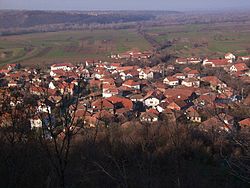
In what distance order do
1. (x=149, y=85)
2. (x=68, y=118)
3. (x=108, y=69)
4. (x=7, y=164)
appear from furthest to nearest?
1. (x=108, y=69)
2. (x=149, y=85)
3. (x=7, y=164)
4. (x=68, y=118)

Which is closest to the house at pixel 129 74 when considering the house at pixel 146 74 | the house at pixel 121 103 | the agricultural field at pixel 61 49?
the house at pixel 146 74

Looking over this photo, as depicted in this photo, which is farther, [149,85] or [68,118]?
[149,85]

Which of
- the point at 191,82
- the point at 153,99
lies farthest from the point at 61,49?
the point at 153,99

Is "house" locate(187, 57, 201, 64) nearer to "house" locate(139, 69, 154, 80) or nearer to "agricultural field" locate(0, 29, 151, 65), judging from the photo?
"house" locate(139, 69, 154, 80)

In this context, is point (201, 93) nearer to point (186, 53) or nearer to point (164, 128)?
point (164, 128)

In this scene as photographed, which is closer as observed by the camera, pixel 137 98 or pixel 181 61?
pixel 137 98

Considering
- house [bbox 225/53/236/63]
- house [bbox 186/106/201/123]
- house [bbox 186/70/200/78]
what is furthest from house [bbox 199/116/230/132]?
house [bbox 225/53/236/63]

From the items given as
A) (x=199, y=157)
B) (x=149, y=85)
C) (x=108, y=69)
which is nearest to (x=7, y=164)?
(x=199, y=157)

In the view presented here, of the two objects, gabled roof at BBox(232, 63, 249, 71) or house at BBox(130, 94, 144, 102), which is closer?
house at BBox(130, 94, 144, 102)

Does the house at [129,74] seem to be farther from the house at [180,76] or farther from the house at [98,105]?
the house at [98,105]

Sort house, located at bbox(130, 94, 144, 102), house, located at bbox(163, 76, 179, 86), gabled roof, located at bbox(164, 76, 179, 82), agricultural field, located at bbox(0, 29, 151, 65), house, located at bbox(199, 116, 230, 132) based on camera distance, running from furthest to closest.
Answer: agricultural field, located at bbox(0, 29, 151, 65) → gabled roof, located at bbox(164, 76, 179, 82) → house, located at bbox(163, 76, 179, 86) → house, located at bbox(130, 94, 144, 102) → house, located at bbox(199, 116, 230, 132)

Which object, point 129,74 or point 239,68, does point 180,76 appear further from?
point 239,68
